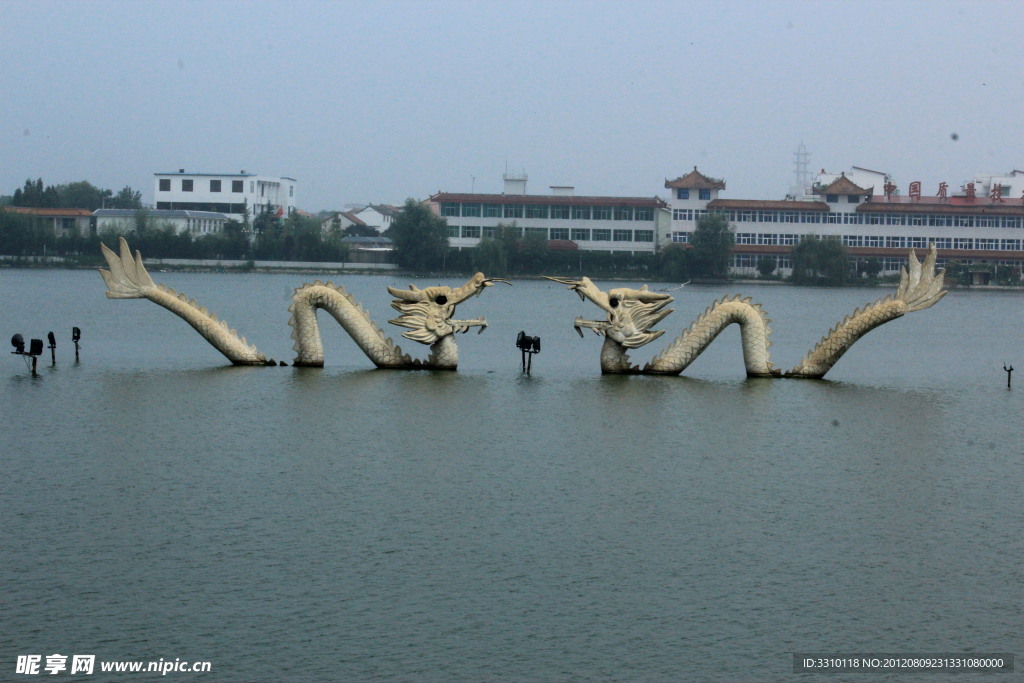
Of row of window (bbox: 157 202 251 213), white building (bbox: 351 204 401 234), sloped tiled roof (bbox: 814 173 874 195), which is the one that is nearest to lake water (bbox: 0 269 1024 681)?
sloped tiled roof (bbox: 814 173 874 195)

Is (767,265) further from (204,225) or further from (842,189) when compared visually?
(204,225)

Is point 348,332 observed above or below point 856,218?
below

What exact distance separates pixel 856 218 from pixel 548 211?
21.1m

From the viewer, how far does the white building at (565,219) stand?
94375mm

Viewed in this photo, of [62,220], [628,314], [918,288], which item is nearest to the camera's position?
[918,288]

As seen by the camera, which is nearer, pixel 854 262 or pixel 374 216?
pixel 854 262

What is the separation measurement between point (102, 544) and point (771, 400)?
1556 centimetres

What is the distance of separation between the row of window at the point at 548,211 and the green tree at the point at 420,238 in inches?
128

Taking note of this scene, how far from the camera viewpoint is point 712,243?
87.2 meters

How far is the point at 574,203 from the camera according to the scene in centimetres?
9438

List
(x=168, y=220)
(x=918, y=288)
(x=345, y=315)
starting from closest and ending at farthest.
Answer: (x=918, y=288)
(x=345, y=315)
(x=168, y=220)

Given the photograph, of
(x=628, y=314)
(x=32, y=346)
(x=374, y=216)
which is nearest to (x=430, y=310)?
(x=628, y=314)

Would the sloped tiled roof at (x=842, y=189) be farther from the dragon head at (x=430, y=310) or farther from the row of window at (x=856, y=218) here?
the dragon head at (x=430, y=310)

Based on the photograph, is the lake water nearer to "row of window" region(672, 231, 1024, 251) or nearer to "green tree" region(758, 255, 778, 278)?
"green tree" region(758, 255, 778, 278)
